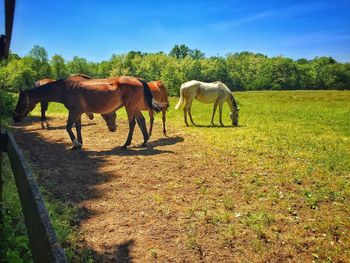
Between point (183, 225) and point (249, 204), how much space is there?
1837mm

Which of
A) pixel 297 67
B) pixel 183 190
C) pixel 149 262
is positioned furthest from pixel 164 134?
pixel 297 67

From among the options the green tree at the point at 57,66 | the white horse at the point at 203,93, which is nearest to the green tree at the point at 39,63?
the green tree at the point at 57,66

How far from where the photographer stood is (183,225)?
20.7 feet

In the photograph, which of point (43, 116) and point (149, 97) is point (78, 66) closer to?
point (43, 116)

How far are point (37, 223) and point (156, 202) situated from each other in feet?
18.4

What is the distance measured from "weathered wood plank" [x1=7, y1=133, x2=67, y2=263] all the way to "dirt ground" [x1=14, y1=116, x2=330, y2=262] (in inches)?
123

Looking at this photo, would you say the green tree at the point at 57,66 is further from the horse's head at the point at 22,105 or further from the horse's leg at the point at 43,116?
the horse's head at the point at 22,105

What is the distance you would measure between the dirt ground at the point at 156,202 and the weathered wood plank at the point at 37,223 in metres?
3.13

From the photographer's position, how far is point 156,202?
7371mm

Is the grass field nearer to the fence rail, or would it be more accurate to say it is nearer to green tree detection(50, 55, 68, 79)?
the fence rail

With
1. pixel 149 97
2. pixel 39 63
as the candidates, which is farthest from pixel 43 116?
pixel 39 63

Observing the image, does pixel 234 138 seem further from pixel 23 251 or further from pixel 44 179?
pixel 23 251

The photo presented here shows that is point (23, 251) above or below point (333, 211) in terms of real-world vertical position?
above

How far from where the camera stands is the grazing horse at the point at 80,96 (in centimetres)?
1179
